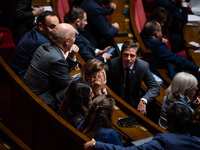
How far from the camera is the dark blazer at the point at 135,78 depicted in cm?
259

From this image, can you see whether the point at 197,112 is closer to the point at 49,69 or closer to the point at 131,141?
the point at 131,141

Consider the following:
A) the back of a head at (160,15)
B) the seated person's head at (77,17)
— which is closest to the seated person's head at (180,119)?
the seated person's head at (77,17)

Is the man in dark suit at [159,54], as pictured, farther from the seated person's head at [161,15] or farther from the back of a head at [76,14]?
the back of a head at [76,14]

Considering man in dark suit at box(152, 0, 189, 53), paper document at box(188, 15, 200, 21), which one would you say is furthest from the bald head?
paper document at box(188, 15, 200, 21)

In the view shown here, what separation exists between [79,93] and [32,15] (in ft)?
5.19

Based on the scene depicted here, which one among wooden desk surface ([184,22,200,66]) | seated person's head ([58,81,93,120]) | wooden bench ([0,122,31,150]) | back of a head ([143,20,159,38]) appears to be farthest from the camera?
wooden desk surface ([184,22,200,66])

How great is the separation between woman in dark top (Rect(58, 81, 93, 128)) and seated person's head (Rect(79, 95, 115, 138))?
100 millimetres

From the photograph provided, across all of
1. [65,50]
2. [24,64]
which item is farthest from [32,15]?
[65,50]

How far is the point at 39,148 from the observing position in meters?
1.93

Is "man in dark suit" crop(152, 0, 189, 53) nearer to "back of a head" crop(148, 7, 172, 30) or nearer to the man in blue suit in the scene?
"back of a head" crop(148, 7, 172, 30)

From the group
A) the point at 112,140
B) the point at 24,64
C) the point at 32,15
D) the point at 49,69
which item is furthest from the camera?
the point at 32,15

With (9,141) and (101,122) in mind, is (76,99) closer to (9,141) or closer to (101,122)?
(101,122)

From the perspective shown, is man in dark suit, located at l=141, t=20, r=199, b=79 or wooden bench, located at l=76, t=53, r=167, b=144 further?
man in dark suit, located at l=141, t=20, r=199, b=79

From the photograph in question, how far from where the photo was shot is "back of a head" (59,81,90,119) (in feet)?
5.89
